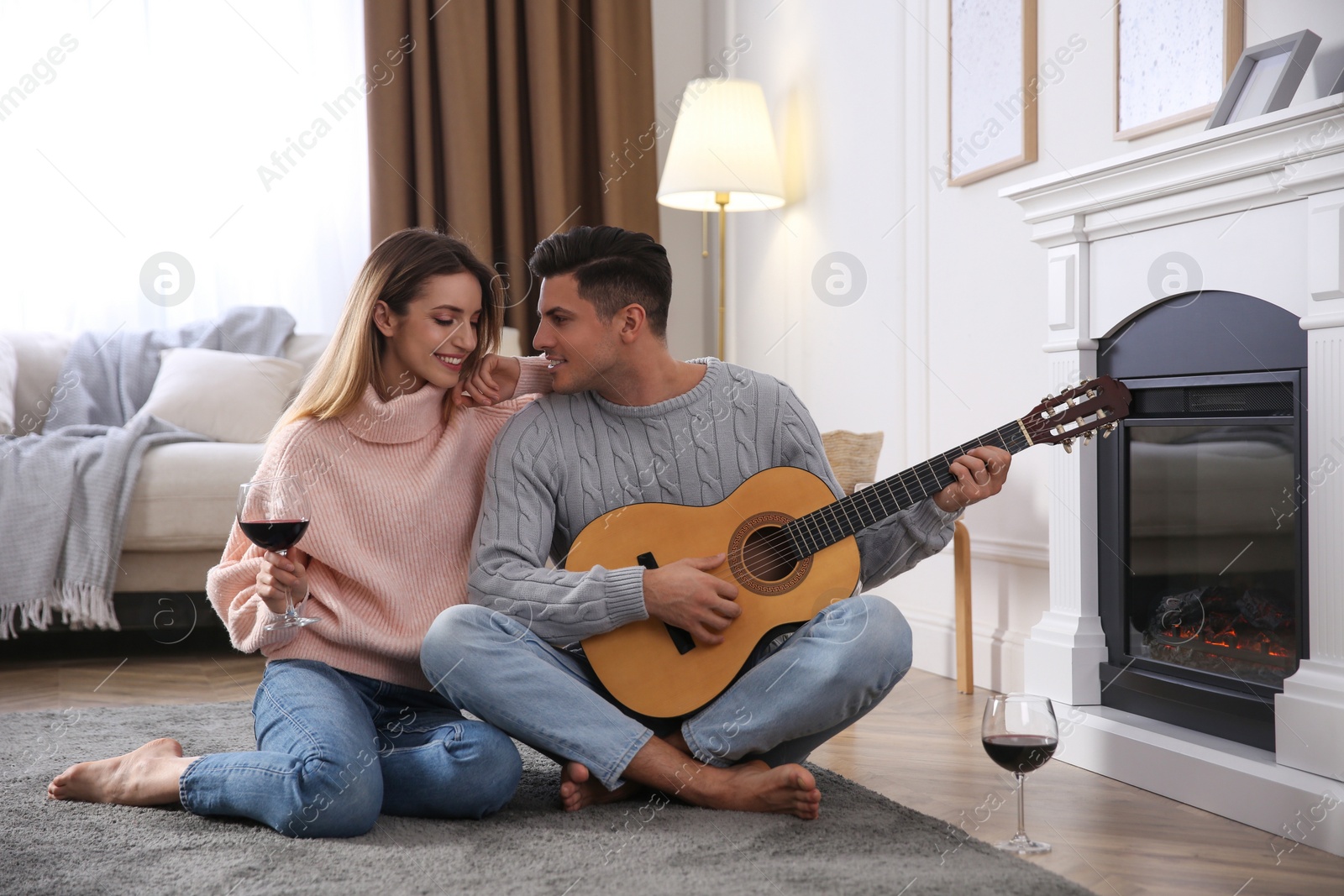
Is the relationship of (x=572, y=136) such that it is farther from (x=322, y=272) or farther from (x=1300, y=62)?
(x=1300, y=62)

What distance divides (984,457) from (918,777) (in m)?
0.60

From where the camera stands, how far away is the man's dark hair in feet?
6.14

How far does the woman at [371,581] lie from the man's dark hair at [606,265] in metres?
0.12

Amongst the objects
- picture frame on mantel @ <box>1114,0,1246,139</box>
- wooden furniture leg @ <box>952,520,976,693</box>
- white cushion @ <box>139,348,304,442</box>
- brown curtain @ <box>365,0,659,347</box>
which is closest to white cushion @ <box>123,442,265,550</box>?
white cushion @ <box>139,348,304,442</box>

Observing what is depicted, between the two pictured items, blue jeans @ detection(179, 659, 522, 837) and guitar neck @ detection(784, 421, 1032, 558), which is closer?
blue jeans @ detection(179, 659, 522, 837)

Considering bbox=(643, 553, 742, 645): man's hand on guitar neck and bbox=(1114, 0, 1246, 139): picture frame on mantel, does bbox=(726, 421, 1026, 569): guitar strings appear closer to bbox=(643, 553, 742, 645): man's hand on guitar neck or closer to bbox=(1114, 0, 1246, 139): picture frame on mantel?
bbox=(643, 553, 742, 645): man's hand on guitar neck

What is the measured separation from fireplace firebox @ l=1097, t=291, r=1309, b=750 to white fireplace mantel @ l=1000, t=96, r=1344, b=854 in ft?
0.11

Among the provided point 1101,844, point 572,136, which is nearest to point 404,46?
point 572,136

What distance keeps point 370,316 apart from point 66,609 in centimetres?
161

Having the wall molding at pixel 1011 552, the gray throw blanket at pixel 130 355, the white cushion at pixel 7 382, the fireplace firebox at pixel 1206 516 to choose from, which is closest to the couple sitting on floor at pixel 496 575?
the fireplace firebox at pixel 1206 516

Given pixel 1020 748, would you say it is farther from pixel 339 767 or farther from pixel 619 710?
pixel 339 767

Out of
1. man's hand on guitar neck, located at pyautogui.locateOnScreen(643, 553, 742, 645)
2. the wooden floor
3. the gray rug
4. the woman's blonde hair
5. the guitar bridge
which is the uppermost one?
the woman's blonde hair

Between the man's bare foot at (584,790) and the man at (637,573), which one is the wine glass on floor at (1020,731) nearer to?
the man at (637,573)

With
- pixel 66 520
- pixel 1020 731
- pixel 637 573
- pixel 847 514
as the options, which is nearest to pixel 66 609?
pixel 66 520
